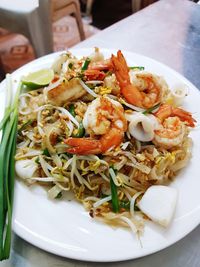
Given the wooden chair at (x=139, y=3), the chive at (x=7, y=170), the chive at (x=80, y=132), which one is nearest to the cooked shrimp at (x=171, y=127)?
the chive at (x=80, y=132)

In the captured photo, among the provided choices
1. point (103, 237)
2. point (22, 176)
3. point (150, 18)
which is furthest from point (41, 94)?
point (150, 18)

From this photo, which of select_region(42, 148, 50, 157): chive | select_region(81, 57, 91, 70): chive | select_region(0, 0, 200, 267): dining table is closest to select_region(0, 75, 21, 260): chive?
select_region(42, 148, 50, 157): chive

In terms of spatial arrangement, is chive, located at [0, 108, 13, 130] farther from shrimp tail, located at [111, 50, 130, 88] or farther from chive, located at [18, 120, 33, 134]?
shrimp tail, located at [111, 50, 130, 88]

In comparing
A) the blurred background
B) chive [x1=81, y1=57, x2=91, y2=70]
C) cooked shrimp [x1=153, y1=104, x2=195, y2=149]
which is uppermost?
chive [x1=81, y1=57, x2=91, y2=70]

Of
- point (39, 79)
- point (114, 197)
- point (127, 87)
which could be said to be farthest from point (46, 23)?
point (114, 197)

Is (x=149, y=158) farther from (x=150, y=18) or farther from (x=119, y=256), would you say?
(x=150, y=18)

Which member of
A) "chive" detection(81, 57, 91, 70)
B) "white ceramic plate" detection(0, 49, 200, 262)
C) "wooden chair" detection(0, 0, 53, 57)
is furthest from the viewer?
"wooden chair" detection(0, 0, 53, 57)
